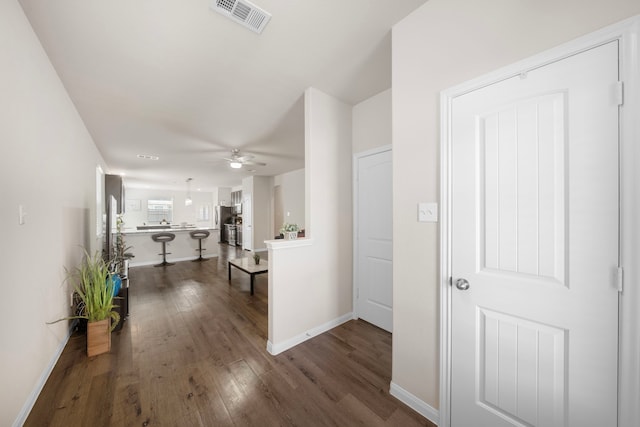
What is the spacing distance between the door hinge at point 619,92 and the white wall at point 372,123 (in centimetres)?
171

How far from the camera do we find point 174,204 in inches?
419

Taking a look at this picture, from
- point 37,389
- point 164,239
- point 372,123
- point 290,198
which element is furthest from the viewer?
point 290,198

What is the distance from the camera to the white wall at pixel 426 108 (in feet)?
3.92

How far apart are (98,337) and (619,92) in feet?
13.1

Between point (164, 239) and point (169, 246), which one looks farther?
point (169, 246)

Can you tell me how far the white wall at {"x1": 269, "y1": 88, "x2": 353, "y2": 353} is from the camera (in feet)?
7.39

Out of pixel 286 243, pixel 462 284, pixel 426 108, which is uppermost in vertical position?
pixel 426 108

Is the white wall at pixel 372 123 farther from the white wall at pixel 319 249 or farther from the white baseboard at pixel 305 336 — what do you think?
the white baseboard at pixel 305 336

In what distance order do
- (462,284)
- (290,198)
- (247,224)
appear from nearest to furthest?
(462,284)
(290,198)
(247,224)

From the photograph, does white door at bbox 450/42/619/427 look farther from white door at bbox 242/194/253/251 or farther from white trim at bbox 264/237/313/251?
white door at bbox 242/194/253/251

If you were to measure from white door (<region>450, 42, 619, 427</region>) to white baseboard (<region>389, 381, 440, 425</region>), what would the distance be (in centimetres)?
14

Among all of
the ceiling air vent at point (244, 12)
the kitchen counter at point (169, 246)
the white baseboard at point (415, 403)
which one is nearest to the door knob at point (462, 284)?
the white baseboard at point (415, 403)

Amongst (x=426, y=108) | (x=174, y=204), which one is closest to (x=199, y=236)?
(x=174, y=204)

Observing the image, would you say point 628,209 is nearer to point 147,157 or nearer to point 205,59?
point 205,59
